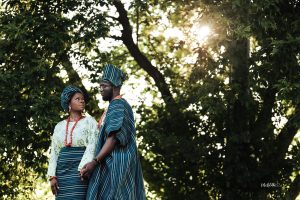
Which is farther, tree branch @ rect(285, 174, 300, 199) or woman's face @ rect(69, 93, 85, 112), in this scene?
tree branch @ rect(285, 174, 300, 199)

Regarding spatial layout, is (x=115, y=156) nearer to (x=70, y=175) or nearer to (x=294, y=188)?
(x=70, y=175)

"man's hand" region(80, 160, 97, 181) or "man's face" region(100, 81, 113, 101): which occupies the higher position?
"man's face" region(100, 81, 113, 101)

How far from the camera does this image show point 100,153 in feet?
17.3

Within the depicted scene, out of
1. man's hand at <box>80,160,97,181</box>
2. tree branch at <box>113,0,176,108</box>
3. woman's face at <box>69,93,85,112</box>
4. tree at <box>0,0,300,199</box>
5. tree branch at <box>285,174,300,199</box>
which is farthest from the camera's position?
tree branch at <box>113,0,176,108</box>

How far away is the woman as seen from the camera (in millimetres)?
5438

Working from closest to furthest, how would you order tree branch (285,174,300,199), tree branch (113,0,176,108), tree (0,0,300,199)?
tree (0,0,300,199)
tree branch (285,174,300,199)
tree branch (113,0,176,108)

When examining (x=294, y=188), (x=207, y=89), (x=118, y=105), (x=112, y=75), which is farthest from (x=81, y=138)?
(x=294, y=188)

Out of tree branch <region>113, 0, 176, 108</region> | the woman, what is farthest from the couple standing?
tree branch <region>113, 0, 176, 108</region>

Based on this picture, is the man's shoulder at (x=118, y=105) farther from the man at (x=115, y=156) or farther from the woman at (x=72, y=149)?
the woman at (x=72, y=149)

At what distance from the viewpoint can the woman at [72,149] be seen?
17.8 ft

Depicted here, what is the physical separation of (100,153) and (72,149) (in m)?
0.45

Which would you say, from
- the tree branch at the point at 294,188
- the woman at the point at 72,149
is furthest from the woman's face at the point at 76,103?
the tree branch at the point at 294,188

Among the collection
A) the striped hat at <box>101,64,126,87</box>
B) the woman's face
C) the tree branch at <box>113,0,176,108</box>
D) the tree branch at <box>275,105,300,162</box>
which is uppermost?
the tree branch at <box>113,0,176,108</box>

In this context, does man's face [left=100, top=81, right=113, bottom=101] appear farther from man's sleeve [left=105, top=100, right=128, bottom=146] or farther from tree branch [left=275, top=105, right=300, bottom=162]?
tree branch [left=275, top=105, right=300, bottom=162]
